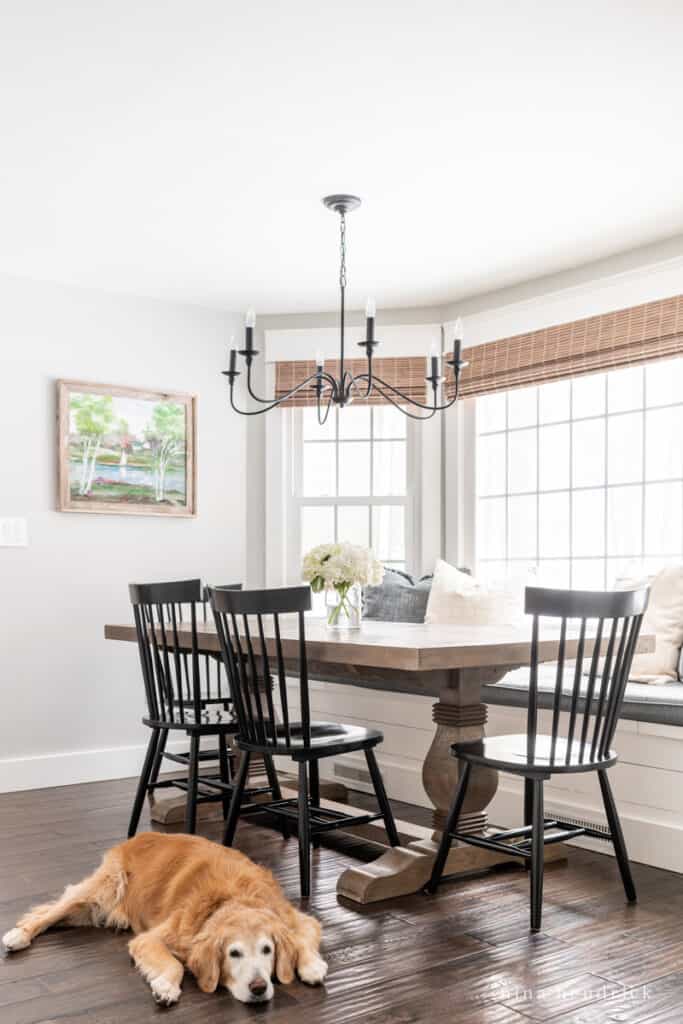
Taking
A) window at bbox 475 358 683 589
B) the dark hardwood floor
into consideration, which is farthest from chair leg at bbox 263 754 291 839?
window at bbox 475 358 683 589

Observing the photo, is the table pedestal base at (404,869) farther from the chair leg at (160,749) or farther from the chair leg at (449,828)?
the chair leg at (160,749)

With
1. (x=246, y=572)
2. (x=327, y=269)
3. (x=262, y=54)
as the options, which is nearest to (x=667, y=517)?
(x=327, y=269)

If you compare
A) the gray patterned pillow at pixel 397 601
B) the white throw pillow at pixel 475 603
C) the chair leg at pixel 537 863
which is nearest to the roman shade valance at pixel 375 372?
the gray patterned pillow at pixel 397 601

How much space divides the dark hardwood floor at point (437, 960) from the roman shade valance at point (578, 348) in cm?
212

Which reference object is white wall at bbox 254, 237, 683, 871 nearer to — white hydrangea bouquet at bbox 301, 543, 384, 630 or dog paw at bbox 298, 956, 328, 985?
white hydrangea bouquet at bbox 301, 543, 384, 630

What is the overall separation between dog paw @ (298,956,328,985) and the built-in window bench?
55.6 inches

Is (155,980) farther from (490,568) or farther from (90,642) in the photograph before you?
(490,568)

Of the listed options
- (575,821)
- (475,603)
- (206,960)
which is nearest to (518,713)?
(575,821)

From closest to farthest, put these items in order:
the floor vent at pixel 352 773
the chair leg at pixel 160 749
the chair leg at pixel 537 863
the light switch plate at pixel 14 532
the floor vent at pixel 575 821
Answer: the chair leg at pixel 537 863, the floor vent at pixel 575 821, the chair leg at pixel 160 749, the floor vent at pixel 352 773, the light switch plate at pixel 14 532

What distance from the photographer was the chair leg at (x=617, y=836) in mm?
2777

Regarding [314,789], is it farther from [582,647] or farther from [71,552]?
[71,552]

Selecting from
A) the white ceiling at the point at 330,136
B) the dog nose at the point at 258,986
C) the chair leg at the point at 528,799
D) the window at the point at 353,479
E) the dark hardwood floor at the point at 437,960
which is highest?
the white ceiling at the point at 330,136

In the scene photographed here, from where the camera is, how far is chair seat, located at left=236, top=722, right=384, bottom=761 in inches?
114

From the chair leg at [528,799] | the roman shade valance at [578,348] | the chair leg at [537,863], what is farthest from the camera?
the roman shade valance at [578,348]
